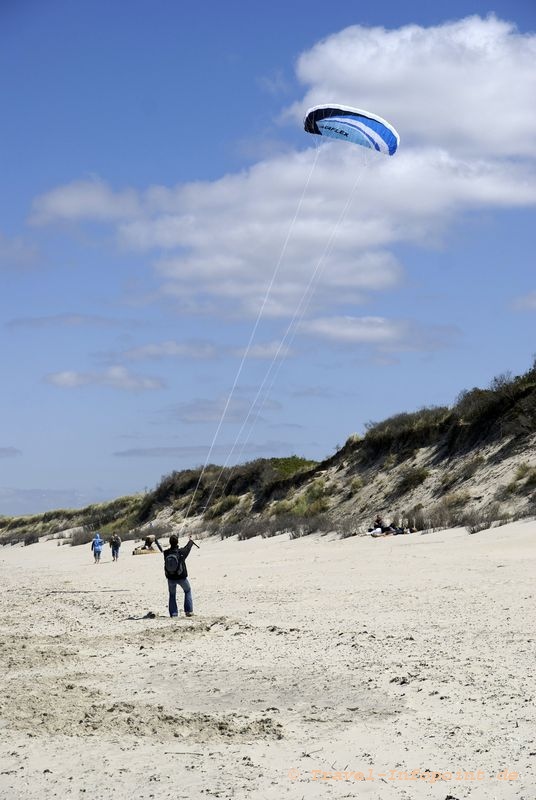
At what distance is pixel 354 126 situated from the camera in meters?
20.8

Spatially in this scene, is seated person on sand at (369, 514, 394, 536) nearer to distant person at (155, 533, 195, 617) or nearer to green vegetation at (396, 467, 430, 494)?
green vegetation at (396, 467, 430, 494)

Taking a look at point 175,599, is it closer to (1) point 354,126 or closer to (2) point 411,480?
(1) point 354,126

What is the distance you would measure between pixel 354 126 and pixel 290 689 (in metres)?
15.0

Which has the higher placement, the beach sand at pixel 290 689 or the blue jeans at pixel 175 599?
the blue jeans at pixel 175 599

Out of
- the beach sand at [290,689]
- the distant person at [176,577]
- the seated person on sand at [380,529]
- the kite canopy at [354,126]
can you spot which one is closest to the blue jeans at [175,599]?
the distant person at [176,577]

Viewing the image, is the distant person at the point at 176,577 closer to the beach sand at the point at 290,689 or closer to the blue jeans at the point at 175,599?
the blue jeans at the point at 175,599

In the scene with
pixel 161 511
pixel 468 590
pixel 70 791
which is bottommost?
pixel 70 791

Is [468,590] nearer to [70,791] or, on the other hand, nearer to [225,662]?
[225,662]

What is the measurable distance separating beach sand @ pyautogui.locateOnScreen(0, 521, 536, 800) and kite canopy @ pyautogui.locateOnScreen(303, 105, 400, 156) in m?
9.48

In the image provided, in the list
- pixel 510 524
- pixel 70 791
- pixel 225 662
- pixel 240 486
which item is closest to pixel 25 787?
pixel 70 791

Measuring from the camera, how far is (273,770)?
6676mm

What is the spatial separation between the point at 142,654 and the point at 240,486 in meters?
30.0

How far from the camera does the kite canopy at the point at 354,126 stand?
2036 centimetres

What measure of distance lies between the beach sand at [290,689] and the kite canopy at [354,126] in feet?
31.1
